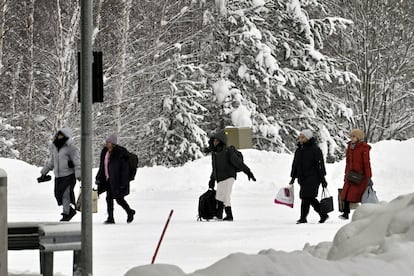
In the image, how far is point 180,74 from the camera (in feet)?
120

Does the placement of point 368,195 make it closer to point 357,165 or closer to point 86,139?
point 357,165

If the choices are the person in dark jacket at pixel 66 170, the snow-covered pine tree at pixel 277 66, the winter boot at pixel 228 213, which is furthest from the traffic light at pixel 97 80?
the snow-covered pine tree at pixel 277 66

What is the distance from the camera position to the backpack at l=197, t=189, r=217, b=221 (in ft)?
56.2

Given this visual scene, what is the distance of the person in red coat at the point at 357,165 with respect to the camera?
15750mm

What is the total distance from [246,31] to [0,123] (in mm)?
9184

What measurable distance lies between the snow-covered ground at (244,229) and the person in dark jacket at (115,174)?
37 centimetres

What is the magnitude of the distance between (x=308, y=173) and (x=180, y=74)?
20811 millimetres

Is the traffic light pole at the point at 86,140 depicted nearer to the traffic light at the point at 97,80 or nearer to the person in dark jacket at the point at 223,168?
the traffic light at the point at 97,80

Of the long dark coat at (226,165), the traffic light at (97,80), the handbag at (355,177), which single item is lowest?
the handbag at (355,177)

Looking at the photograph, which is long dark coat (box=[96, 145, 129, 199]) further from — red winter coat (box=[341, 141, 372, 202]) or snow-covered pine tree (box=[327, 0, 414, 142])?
snow-covered pine tree (box=[327, 0, 414, 142])

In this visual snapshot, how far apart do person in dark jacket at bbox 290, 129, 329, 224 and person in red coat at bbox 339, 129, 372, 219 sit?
0.47 metres

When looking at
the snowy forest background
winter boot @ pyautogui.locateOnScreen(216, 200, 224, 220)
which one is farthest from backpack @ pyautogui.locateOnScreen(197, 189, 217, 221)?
the snowy forest background

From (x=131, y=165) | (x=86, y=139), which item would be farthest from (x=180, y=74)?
(x=86, y=139)

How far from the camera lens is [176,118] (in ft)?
118
